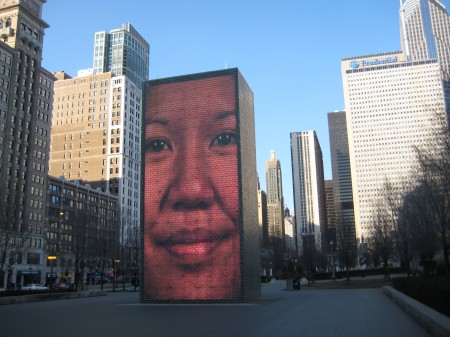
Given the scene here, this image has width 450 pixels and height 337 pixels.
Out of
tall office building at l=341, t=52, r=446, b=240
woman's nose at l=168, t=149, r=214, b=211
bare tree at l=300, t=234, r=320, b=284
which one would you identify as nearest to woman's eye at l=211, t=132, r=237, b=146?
woman's nose at l=168, t=149, r=214, b=211

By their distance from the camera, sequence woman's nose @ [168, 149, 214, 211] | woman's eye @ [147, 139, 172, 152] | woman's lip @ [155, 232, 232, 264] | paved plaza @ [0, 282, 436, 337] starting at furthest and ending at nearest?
woman's eye @ [147, 139, 172, 152], woman's nose @ [168, 149, 214, 211], woman's lip @ [155, 232, 232, 264], paved plaza @ [0, 282, 436, 337]

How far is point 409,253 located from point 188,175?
35.1 m

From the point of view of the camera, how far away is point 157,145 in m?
29.5

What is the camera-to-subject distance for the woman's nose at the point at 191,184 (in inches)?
1094

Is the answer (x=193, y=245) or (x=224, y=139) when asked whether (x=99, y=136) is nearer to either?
(x=224, y=139)

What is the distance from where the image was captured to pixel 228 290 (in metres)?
26.3

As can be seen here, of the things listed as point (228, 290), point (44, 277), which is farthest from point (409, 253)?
point (44, 277)

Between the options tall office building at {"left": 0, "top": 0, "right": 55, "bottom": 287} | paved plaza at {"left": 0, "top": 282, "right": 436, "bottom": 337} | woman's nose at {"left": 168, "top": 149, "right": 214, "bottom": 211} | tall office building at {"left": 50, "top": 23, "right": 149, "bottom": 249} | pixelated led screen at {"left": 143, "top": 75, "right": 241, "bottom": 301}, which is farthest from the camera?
tall office building at {"left": 50, "top": 23, "right": 149, "bottom": 249}

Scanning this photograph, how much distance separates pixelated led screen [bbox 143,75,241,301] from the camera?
2686 cm

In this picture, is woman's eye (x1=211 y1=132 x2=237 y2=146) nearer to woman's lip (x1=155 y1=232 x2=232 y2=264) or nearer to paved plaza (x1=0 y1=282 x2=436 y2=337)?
woman's lip (x1=155 y1=232 x2=232 y2=264)

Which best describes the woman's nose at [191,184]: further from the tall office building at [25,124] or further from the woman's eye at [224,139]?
the tall office building at [25,124]

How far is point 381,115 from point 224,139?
170 meters

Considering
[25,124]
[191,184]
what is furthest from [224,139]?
[25,124]

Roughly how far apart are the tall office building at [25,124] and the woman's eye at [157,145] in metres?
59.0
